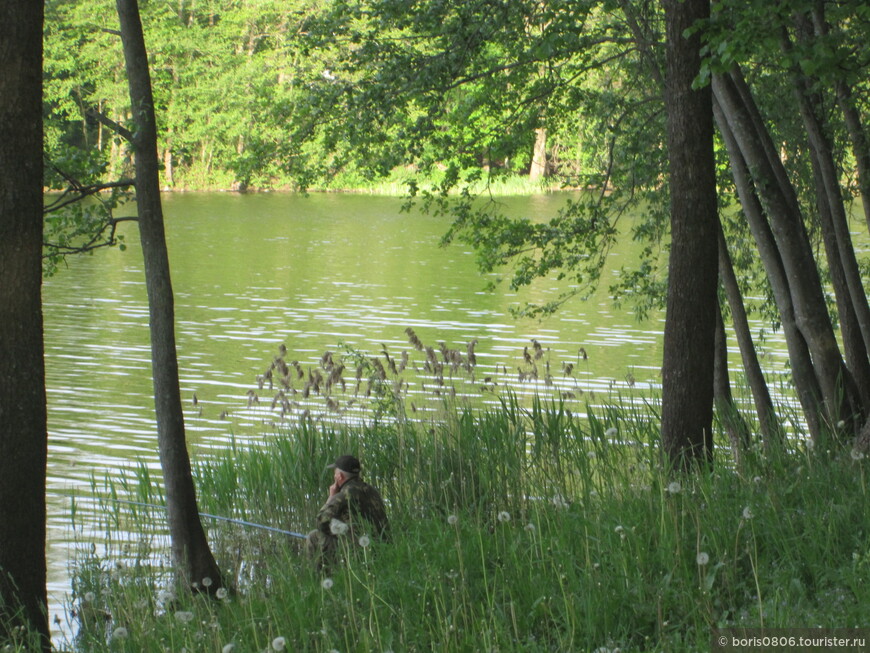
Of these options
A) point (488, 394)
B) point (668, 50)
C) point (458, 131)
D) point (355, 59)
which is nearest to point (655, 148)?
point (458, 131)

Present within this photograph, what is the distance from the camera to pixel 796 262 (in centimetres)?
875

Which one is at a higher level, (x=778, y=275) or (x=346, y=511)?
(x=778, y=275)

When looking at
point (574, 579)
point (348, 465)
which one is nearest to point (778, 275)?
point (348, 465)

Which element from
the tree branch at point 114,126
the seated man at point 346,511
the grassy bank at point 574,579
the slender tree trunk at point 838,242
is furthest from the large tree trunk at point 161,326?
the slender tree trunk at point 838,242

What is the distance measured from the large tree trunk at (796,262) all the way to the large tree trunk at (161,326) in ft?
14.0

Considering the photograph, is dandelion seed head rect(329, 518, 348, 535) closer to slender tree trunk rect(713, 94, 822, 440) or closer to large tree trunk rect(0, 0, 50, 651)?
large tree trunk rect(0, 0, 50, 651)

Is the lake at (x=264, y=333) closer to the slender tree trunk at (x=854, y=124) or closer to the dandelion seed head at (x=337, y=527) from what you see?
the slender tree trunk at (x=854, y=124)

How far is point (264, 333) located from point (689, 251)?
14.7 m

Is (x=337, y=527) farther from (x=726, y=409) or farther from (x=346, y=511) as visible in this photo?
(x=726, y=409)

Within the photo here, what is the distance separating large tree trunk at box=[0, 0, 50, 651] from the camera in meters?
5.58

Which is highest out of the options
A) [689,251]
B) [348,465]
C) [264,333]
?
[689,251]

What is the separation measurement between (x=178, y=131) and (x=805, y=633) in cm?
6396

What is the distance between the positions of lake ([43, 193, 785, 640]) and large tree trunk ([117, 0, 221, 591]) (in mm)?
1103

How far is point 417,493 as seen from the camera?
866 centimetres
